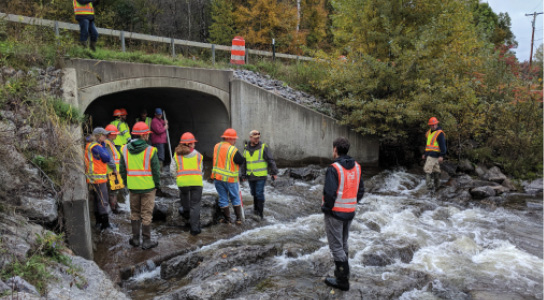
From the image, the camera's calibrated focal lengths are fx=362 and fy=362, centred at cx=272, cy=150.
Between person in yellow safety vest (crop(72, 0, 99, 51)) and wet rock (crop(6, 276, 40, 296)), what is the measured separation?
807 cm

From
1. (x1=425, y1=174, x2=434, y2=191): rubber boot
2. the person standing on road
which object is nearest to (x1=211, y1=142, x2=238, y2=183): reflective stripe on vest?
the person standing on road

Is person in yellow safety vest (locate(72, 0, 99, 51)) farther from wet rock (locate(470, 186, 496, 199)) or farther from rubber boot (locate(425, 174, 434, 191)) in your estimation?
wet rock (locate(470, 186, 496, 199))

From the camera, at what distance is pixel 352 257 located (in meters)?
6.14

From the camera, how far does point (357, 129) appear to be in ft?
41.9

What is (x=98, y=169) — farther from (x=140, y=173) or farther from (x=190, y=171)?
(x=190, y=171)

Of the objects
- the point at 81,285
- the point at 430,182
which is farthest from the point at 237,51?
the point at 81,285

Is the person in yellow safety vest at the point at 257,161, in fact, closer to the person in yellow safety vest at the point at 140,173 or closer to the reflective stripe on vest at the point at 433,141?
the person in yellow safety vest at the point at 140,173

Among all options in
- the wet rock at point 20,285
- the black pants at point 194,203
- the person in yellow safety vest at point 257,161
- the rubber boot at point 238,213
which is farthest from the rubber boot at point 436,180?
the wet rock at point 20,285

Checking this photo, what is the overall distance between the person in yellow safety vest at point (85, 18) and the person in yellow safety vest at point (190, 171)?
218 inches

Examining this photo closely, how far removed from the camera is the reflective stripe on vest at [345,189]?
459 cm

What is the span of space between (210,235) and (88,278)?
2625mm

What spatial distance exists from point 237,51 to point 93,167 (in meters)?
8.84

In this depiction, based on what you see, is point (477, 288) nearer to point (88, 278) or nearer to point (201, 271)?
point (201, 271)

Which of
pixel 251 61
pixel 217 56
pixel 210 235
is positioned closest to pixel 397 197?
pixel 210 235
